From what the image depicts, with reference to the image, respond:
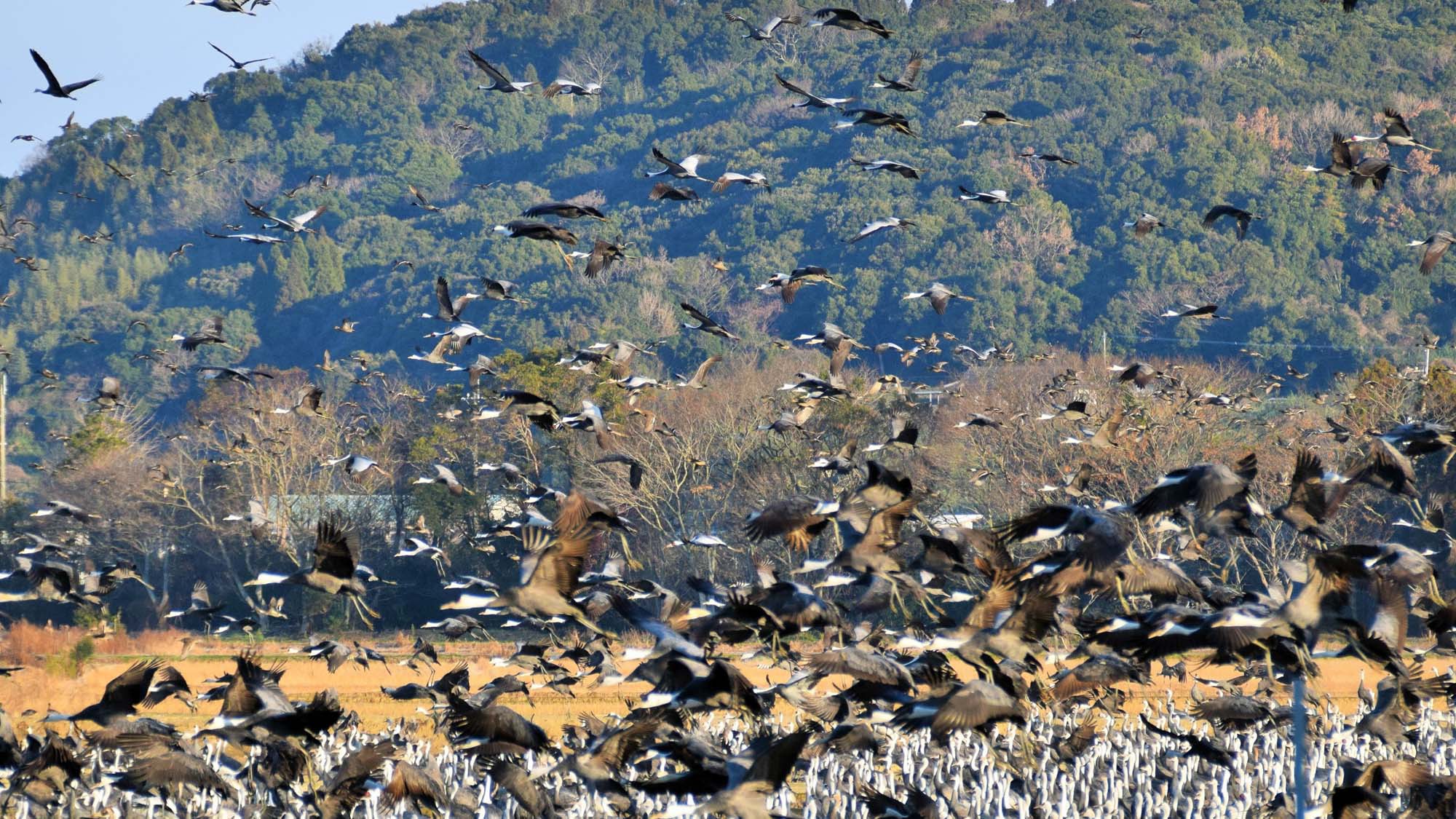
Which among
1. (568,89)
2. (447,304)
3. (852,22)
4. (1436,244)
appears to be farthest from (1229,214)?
(447,304)

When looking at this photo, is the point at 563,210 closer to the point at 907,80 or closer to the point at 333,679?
the point at 907,80

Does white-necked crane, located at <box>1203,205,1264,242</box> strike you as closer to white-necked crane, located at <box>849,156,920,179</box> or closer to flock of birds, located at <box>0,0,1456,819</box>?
flock of birds, located at <box>0,0,1456,819</box>

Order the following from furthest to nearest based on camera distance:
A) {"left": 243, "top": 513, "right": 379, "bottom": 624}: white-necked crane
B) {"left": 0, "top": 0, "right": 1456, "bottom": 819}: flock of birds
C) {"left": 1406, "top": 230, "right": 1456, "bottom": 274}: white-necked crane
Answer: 1. {"left": 1406, "top": 230, "right": 1456, "bottom": 274}: white-necked crane
2. {"left": 243, "top": 513, "right": 379, "bottom": 624}: white-necked crane
3. {"left": 0, "top": 0, "right": 1456, "bottom": 819}: flock of birds

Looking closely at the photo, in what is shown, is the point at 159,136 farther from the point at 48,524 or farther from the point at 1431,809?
the point at 1431,809

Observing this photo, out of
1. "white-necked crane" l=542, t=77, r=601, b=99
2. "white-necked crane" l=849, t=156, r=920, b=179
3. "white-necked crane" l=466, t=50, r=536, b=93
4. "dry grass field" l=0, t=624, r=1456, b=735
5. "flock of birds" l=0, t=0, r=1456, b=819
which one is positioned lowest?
"dry grass field" l=0, t=624, r=1456, b=735

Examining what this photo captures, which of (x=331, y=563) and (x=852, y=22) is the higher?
(x=852, y=22)

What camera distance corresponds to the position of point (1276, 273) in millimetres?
88500

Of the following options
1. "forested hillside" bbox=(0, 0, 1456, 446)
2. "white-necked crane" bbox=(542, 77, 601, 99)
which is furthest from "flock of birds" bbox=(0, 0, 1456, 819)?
"forested hillside" bbox=(0, 0, 1456, 446)

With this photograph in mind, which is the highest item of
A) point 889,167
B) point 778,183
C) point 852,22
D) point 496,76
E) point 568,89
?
point 852,22

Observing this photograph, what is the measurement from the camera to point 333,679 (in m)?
36.2

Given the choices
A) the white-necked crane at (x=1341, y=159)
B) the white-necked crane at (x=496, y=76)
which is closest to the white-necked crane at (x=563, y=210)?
the white-necked crane at (x=496, y=76)

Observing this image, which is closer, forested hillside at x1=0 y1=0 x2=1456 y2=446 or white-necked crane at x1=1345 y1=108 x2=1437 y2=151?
white-necked crane at x1=1345 y1=108 x2=1437 y2=151

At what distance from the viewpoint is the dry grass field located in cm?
2995

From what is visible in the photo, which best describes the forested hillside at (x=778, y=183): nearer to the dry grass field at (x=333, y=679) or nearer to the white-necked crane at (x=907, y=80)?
the dry grass field at (x=333, y=679)
